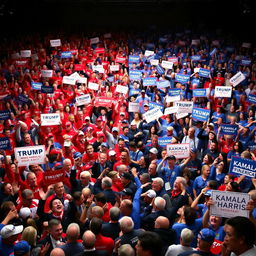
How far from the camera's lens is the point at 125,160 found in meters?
7.23

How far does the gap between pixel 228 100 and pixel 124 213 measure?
7.72 meters

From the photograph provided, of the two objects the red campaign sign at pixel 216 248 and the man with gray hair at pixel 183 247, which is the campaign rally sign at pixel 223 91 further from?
the man with gray hair at pixel 183 247

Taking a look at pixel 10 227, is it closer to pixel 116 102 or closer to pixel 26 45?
pixel 116 102

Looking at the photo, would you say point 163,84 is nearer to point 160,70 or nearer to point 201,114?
point 160,70

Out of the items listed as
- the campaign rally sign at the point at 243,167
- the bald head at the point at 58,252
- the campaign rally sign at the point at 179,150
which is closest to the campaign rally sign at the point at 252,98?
the campaign rally sign at the point at 179,150

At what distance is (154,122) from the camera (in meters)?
9.60

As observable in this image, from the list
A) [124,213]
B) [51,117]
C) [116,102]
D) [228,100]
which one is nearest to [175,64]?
[228,100]

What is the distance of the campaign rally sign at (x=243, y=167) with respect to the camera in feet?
19.3

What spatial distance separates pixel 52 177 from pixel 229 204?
287 cm

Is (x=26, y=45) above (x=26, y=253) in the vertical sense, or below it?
above

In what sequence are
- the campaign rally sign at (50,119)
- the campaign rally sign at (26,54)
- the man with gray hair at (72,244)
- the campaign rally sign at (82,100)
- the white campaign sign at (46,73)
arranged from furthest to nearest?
the campaign rally sign at (26,54)
the white campaign sign at (46,73)
the campaign rally sign at (82,100)
the campaign rally sign at (50,119)
the man with gray hair at (72,244)

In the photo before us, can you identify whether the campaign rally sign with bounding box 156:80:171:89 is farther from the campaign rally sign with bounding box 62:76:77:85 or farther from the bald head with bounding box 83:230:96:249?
the bald head with bounding box 83:230:96:249

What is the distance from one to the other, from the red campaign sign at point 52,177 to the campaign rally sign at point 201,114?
445cm

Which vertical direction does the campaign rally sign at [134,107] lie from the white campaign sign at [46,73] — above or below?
below
